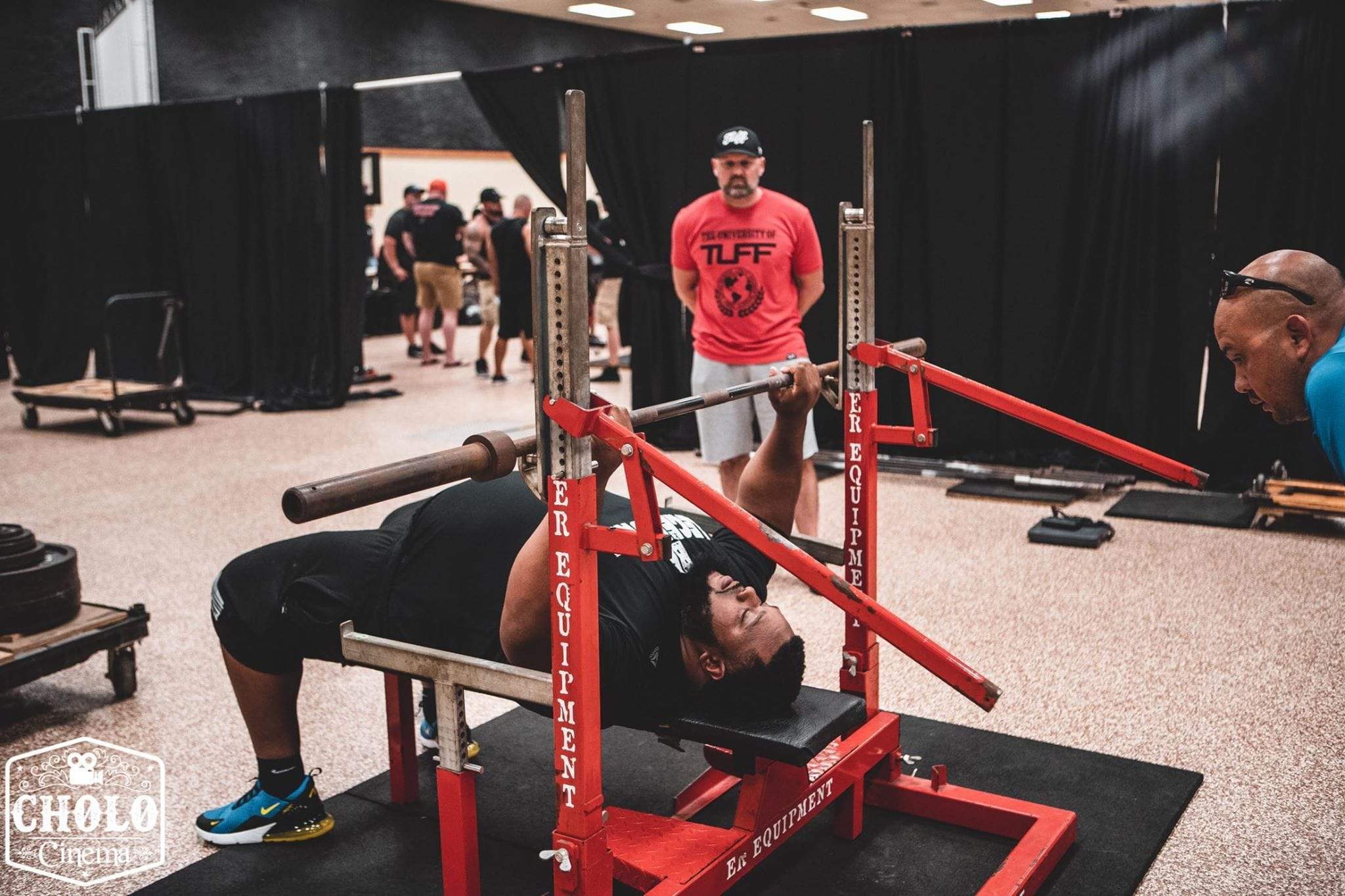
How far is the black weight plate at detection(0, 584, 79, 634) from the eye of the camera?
3.08 metres

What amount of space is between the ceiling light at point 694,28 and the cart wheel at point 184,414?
8.60m

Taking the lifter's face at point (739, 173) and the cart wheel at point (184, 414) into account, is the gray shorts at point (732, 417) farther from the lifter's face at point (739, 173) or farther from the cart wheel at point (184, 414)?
the cart wheel at point (184, 414)

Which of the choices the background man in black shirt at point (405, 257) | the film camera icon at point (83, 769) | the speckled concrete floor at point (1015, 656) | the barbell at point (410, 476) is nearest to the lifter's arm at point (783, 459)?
the barbell at point (410, 476)

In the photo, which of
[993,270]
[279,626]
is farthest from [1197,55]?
[279,626]

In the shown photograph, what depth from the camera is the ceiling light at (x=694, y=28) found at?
1420 cm

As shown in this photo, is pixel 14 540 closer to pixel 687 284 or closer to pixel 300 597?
pixel 300 597

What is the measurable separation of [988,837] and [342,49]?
37.1ft

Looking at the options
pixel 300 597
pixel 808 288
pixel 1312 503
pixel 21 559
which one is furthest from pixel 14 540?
pixel 1312 503

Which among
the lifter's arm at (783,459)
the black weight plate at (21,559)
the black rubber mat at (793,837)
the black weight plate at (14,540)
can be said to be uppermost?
the lifter's arm at (783,459)

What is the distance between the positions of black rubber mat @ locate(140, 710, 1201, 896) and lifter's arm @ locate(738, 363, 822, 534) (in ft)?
2.27

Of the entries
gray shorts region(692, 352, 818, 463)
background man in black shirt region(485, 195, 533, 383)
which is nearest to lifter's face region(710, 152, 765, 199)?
gray shorts region(692, 352, 818, 463)

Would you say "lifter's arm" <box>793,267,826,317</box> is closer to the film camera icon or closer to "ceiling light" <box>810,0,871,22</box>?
the film camera icon

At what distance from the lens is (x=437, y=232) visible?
938 cm

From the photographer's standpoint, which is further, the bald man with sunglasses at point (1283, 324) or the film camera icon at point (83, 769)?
the film camera icon at point (83, 769)
